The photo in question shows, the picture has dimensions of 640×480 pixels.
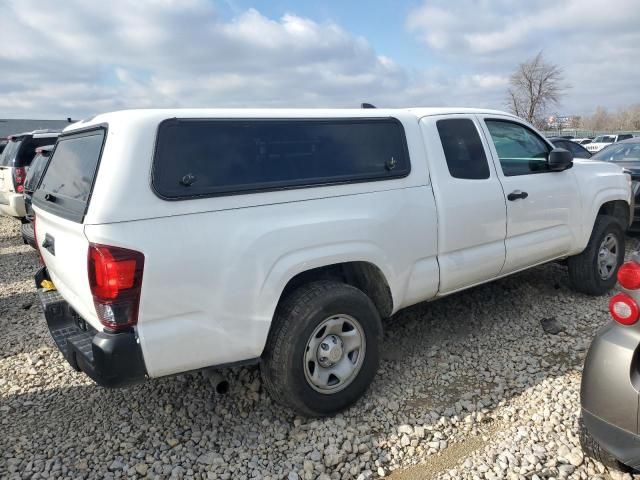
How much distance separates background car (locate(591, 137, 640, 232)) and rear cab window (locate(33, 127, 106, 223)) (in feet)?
22.4

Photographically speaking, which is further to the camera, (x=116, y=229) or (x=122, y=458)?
(x=122, y=458)

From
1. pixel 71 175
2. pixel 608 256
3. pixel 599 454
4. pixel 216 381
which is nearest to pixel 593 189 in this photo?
pixel 608 256

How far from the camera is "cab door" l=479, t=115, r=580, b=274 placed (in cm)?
397

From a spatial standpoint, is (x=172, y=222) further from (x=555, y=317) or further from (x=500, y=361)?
(x=555, y=317)

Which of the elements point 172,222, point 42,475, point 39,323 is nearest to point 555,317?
point 172,222

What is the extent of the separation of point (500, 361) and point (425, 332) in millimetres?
720

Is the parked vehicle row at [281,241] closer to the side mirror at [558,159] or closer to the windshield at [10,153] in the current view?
the side mirror at [558,159]

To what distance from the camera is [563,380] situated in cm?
341

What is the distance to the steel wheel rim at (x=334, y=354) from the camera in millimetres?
2902

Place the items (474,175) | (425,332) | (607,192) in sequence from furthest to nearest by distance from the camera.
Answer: (607,192) < (425,332) < (474,175)

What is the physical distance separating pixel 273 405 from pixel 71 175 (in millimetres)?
1972

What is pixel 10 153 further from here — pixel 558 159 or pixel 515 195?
pixel 558 159

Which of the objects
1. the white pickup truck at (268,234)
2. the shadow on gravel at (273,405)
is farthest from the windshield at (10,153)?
the white pickup truck at (268,234)

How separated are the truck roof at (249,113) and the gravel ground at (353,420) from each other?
75.1 inches
